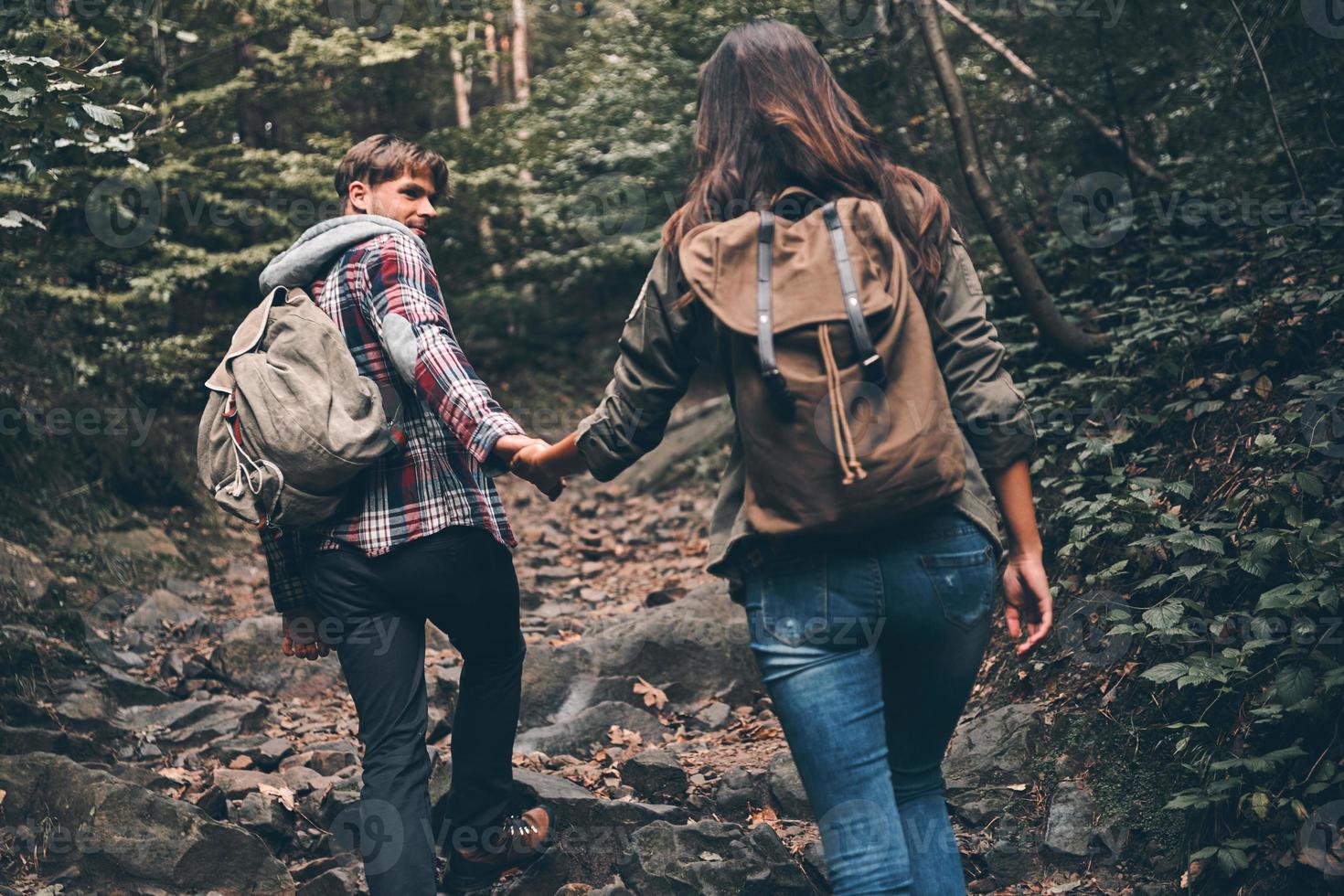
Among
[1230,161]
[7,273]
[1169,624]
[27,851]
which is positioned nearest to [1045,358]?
[1230,161]

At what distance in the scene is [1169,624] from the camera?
3.80 meters

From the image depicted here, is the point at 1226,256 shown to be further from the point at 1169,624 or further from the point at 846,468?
the point at 846,468

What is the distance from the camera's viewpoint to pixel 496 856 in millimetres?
3588

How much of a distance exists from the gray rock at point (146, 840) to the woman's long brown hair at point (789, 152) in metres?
2.91

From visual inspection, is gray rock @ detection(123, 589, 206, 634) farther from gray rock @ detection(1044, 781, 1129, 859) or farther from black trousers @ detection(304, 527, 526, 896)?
gray rock @ detection(1044, 781, 1129, 859)

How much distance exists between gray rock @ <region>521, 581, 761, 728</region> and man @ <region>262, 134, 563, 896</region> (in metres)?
2.25

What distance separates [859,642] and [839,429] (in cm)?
42

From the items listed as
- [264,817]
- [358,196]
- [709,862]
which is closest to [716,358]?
[358,196]

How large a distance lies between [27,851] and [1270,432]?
4.93 m

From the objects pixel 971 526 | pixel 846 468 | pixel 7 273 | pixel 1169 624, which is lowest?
pixel 1169 624

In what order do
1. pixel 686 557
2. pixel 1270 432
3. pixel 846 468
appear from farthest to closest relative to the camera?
pixel 686 557 → pixel 1270 432 → pixel 846 468

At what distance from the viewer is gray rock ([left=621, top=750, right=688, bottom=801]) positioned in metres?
4.34

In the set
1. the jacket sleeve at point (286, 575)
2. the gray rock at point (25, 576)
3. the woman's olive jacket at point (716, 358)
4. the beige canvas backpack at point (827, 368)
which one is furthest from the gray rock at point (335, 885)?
the gray rock at point (25, 576)

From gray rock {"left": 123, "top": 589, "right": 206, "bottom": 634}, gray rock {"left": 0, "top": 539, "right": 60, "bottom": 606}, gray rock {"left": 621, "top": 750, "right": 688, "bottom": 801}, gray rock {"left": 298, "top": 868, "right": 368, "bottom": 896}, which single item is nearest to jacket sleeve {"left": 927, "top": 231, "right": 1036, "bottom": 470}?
gray rock {"left": 621, "top": 750, "right": 688, "bottom": 801}
